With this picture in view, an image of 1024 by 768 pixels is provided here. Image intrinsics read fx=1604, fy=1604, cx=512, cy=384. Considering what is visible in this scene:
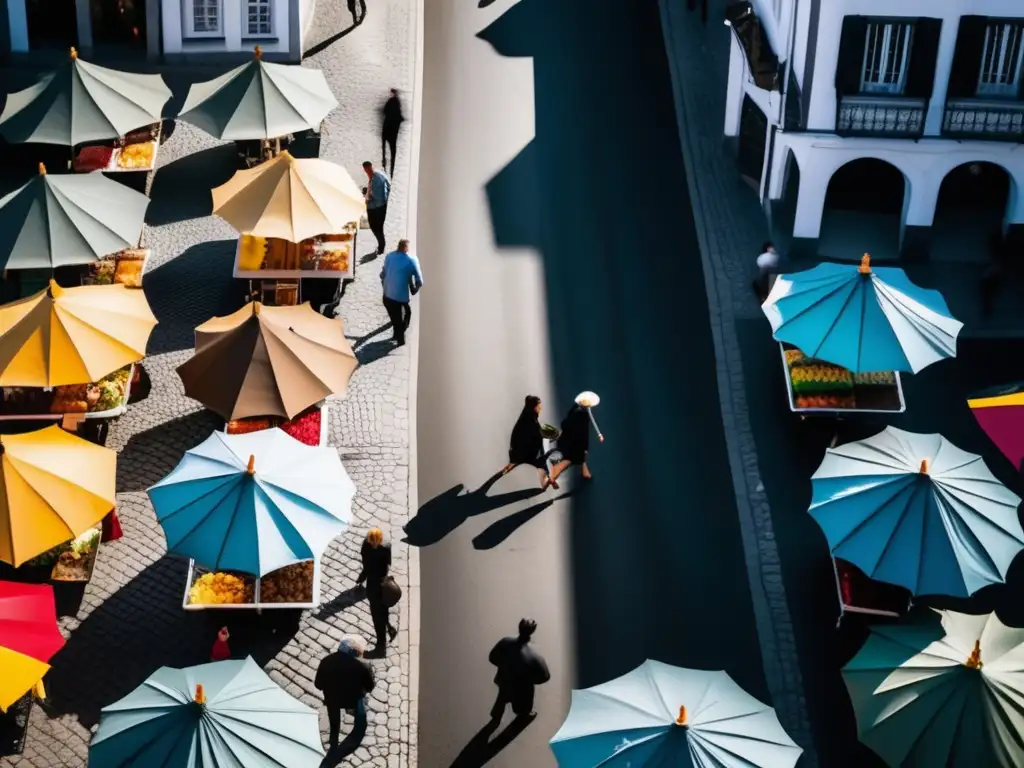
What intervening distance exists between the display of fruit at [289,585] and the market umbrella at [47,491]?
270 cm

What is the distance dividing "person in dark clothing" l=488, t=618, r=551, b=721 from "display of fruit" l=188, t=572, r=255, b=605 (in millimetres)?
4185

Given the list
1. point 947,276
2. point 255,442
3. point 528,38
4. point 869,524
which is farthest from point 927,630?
point 528,38

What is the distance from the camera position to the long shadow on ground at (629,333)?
25.8 metres

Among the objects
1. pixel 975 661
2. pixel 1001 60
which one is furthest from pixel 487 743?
pixel 1001 60

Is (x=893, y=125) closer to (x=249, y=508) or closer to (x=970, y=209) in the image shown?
(x=970, y=209)

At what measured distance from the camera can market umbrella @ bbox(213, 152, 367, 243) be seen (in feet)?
101

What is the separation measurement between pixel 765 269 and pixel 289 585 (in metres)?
12.6

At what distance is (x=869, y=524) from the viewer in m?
24.2

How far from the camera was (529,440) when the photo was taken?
27.5m

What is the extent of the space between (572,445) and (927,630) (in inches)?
294

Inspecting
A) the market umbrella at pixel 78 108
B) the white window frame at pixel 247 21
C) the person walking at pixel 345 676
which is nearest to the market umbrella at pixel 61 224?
the market umbrella at pixel 78 108

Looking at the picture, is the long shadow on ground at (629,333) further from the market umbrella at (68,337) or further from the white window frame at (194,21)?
the market umbrella at (68,337)

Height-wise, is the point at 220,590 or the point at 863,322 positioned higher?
the point at 863,322

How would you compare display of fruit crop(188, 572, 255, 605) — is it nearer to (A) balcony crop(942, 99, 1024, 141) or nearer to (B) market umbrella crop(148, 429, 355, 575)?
(B) market umbrella crop(148, 429, 355, 575)
